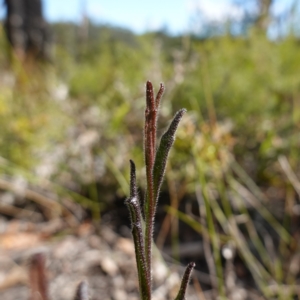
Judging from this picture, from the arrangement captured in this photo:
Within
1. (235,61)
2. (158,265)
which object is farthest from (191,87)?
(158,265)

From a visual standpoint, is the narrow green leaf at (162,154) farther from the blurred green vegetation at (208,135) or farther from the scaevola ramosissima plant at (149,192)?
the blurred green vegetation at (208,135)

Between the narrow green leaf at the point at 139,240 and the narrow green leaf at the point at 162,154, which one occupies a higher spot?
the narrow green leaf at the point at 162,154

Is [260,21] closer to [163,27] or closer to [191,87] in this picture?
[163,27]

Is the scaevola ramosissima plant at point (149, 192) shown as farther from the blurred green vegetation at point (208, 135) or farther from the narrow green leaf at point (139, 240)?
the blurred green vegetation at point (208, 135)

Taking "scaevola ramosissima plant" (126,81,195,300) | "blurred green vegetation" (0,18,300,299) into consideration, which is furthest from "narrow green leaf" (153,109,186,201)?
"blurred green vegetation" (0,18,300,299)

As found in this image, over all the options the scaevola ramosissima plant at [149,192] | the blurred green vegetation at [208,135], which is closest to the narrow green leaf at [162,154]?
the scaevola ramosissima plant at [149,192]

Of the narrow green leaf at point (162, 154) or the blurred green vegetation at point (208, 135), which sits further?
the blurred green vegetation at point (208, 135)
